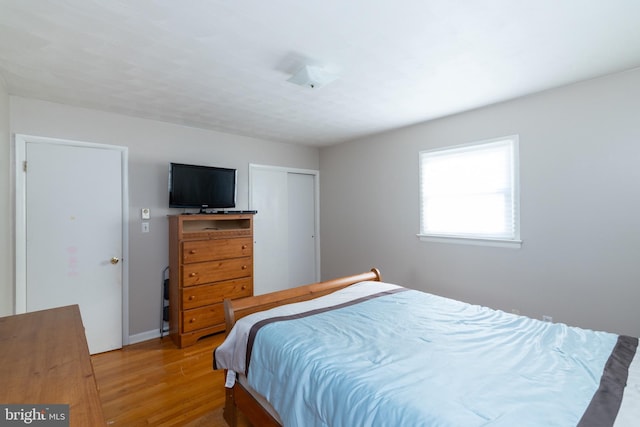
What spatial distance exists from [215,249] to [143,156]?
1.27m

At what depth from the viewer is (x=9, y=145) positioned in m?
2.47

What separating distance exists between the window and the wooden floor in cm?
266

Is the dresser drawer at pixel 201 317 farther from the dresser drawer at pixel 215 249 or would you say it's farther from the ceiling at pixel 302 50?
the ceiling at pixel 302 50

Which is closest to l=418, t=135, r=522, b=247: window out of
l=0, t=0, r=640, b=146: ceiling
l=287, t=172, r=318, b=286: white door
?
l=0, t=0, r=640, b=146: ceiling

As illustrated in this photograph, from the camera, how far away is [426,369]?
1.28 m

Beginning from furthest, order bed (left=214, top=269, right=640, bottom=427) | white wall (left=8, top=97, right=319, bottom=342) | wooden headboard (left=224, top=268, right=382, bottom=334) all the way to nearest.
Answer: white wall (left=8, top=97, right=319, bottom=342)
wooden headboard (left=224, top=268, right=382, bottom=334)
bed (left=214, top=269, right=640, bottom=427)

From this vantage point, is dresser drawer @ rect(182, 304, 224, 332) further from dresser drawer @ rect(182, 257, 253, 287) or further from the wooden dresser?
dresser drawer @ rect(182, 257, 253, 287)

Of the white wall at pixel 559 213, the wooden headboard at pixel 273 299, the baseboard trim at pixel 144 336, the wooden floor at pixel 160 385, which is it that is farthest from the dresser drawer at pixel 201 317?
the white wall at pixel 559 213

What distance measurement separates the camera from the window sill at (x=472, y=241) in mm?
2794

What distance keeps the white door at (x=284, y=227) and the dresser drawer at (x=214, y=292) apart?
71cm

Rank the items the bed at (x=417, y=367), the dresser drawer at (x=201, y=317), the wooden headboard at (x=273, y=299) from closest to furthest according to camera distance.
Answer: the bed at (x=417, y=367), the wooden headboard at (x=273, y=299), the dresser drawer at (x=201, y=317)

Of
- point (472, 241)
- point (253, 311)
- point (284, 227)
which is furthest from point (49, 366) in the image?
point (284, 227)

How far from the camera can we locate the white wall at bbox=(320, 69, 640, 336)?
2234mm

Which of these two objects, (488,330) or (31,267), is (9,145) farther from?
(488,330)
